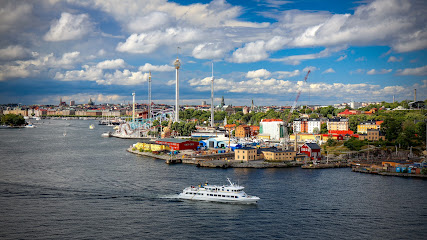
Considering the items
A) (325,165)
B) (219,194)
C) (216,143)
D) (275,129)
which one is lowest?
(219,194)

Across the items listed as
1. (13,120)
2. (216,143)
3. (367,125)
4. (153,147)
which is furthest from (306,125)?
(13,120)

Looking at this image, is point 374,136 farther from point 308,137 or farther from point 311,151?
point 311,151

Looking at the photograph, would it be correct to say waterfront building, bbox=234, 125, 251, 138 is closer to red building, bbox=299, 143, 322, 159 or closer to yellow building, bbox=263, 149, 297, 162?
red building, bbox=299, 143, 322, 159

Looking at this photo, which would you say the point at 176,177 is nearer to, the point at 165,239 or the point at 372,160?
the point at 165,239

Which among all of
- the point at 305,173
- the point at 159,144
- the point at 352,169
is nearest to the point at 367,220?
the point at 305,173

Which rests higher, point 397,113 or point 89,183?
point 397,113

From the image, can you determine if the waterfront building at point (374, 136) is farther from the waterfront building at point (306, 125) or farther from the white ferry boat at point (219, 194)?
the white ferry boat at point (219, 194)
